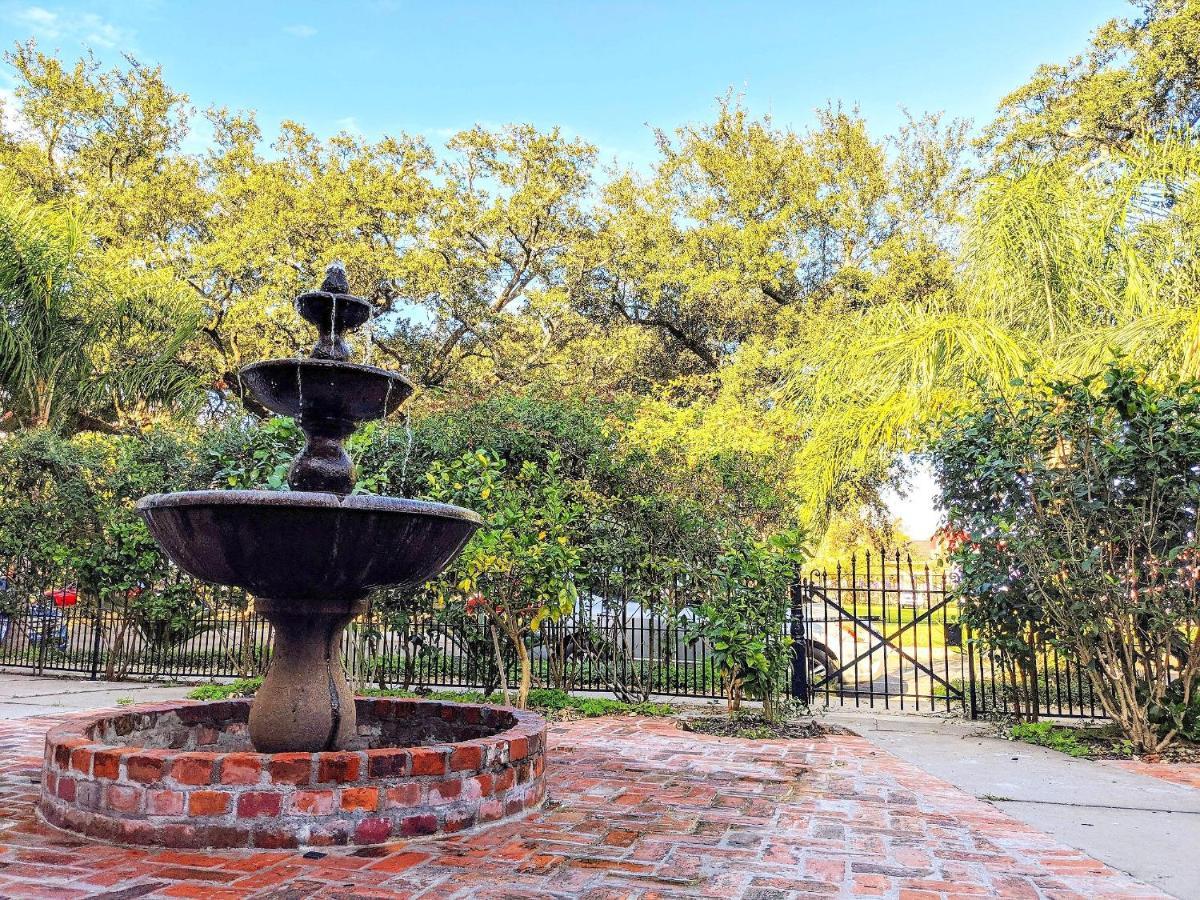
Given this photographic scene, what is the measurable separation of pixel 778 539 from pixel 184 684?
7.22 metres

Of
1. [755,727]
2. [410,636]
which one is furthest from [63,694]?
[755,727]

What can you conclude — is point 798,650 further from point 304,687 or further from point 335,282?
point 335,282

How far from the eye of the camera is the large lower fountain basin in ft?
11.3

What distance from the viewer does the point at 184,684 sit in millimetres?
9562

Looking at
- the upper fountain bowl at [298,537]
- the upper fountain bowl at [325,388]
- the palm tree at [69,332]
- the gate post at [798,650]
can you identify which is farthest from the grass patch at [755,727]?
the palm tree at [69,332]

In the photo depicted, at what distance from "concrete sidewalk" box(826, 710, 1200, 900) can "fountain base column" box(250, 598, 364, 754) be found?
3412 millimetres

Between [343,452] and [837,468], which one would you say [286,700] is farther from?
[837,468]

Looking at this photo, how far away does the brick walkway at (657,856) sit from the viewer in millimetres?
2768

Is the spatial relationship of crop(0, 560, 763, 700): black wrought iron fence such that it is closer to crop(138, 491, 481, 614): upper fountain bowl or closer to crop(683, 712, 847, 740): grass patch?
crop(683, 712, 847, 740): grass patch

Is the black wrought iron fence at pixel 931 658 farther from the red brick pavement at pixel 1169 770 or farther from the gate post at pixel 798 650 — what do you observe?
the red brick pavement at pixel 1169 770

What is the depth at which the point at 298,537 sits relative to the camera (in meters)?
3.49

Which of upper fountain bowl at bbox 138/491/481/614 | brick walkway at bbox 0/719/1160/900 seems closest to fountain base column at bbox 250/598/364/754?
upper fountain bowl at bbox 138/491/481/614

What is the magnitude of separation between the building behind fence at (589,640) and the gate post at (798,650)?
0.01m

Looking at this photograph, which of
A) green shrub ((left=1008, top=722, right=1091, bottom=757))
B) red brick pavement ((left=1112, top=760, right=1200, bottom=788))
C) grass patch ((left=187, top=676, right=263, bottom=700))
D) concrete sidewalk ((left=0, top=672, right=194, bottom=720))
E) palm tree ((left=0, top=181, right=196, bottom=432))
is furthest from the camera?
palm tree ((left=0, top=181, right=196, bottom=432))
